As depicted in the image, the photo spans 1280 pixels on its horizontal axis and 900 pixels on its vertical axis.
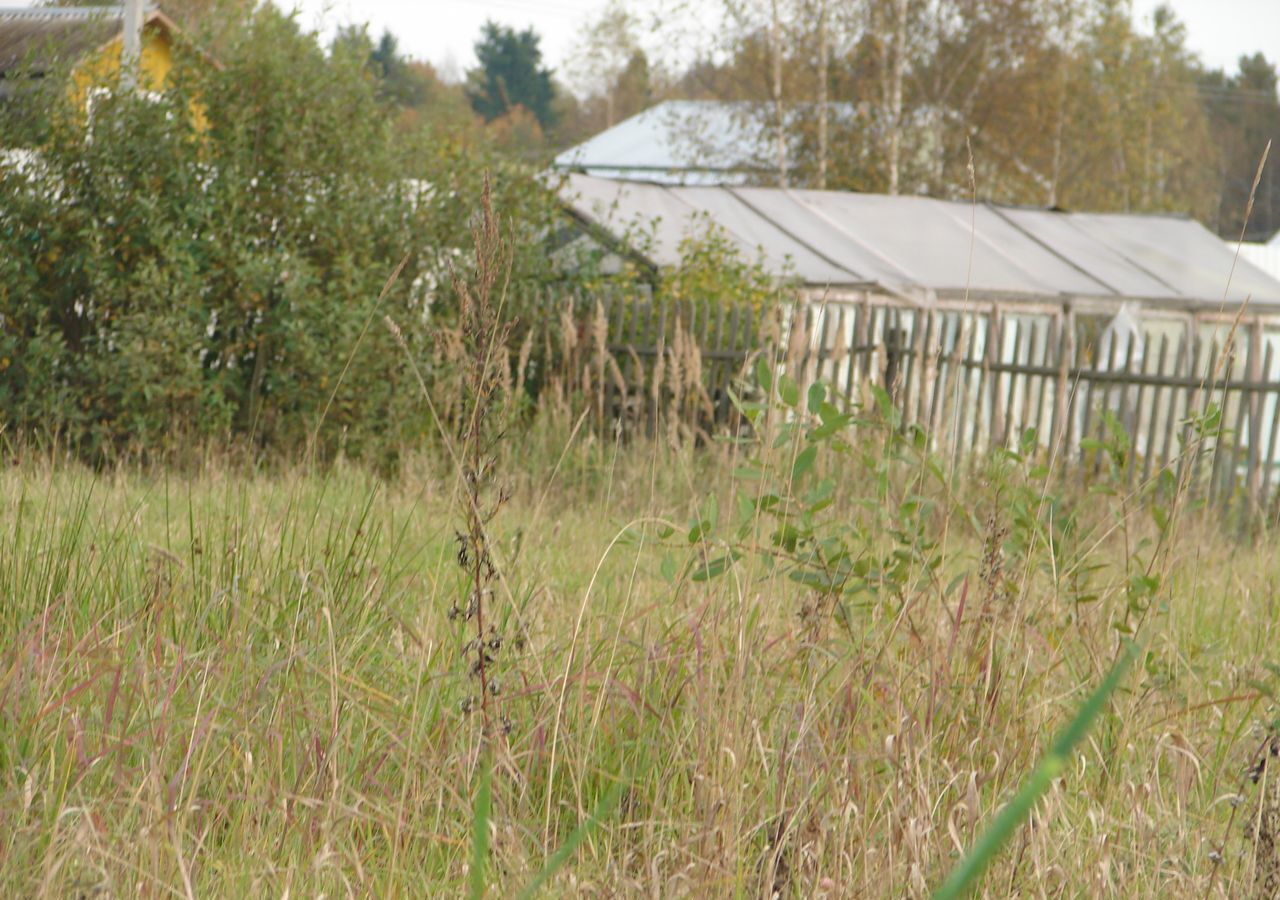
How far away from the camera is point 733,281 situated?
9.01m

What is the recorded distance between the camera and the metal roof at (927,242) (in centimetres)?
1039

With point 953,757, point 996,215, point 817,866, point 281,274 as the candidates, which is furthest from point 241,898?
point 996,215

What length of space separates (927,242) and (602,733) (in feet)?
35.0

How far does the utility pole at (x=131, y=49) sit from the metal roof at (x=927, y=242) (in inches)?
123

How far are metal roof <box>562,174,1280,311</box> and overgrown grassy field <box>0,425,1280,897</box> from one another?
6.77 m

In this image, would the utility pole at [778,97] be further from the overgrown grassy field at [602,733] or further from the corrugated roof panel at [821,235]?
the overgrown grassy field at [602,733]

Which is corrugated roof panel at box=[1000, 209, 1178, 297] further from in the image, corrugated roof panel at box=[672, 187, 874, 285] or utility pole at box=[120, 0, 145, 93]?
utility pole at box=[120, 0, 145, 93]

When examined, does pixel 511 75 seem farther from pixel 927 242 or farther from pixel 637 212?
pixel 637 212

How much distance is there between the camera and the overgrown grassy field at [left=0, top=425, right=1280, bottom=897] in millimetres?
1814

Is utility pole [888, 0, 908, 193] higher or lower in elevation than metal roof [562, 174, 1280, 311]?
higher

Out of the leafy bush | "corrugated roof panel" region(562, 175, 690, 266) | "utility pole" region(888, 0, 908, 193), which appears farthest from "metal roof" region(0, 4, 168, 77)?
"utility pole" region(888, 0, 908, 193)

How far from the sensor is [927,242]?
12.3 metres

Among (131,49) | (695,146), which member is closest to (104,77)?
(131,49)

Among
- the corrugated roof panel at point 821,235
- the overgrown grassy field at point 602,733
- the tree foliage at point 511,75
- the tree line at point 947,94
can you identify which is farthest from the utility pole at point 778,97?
the tree foliage at point 511,75
